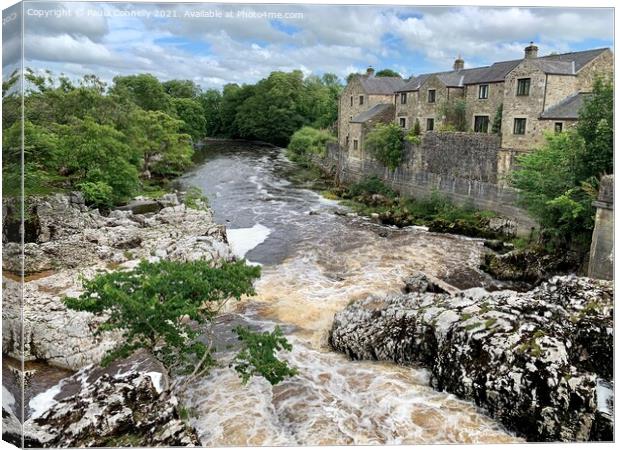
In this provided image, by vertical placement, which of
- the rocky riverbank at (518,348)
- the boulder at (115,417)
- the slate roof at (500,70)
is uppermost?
the slate roof at (500,70)

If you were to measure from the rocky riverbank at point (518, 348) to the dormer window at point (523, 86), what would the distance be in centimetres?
915

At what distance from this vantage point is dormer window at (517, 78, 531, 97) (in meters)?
14.6

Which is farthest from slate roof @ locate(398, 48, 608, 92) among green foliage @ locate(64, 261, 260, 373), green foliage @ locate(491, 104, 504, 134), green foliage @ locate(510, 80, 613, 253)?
green foliage @ locate(64, 261, 260, 373)

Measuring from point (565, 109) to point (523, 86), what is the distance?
1613 mm

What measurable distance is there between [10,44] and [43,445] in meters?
3.74

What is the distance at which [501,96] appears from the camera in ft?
54.8

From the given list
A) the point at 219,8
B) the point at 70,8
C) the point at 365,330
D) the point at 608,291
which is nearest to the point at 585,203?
the point at 608,291

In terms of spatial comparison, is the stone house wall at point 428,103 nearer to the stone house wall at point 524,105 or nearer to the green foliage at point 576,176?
the stone house wall at point 524,105

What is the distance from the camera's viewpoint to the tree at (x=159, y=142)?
7703mm

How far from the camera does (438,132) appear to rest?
17.3m

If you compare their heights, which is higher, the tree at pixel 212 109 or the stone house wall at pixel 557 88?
the stone house wall at pixel 557 88

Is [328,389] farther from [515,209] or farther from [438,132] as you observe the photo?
[438,132]

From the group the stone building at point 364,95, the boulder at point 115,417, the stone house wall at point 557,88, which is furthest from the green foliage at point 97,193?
the stone building at point 364,95

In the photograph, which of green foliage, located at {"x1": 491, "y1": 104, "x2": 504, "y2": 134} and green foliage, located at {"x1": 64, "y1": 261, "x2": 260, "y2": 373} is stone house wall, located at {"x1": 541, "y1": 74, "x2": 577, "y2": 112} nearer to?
green foliage, located at {"x1": 491, "y1": 104, "x2": 504, "y2": 134}
